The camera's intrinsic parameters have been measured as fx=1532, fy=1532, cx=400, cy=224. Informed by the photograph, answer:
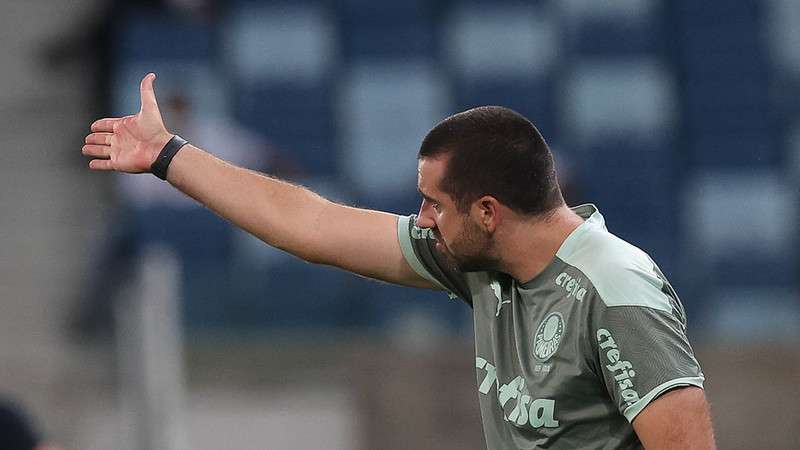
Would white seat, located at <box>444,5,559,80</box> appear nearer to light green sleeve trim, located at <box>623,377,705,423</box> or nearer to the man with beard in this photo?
the man with beard

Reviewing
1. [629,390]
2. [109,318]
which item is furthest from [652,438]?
[109,318]

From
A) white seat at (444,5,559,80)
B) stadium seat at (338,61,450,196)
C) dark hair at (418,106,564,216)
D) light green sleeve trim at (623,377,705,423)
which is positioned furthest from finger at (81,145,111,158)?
white seat at (444,5,559,80)

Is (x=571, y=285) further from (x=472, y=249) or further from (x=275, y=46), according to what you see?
(x=275, y=46)

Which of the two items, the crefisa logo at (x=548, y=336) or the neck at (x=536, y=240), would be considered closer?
the crefisa logo at (x=548, y=336)

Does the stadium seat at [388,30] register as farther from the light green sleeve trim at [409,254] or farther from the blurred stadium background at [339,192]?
the light green sleeve trim at [409,254]

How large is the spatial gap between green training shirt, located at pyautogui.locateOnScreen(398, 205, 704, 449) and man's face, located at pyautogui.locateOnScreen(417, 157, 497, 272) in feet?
0.43

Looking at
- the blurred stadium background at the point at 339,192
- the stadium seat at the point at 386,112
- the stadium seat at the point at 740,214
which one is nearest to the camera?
the blurred stadium background at the point at 339,192

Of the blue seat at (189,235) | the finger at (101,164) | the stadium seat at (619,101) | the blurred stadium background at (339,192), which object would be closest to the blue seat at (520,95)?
the blurred stadium background at (339,192)

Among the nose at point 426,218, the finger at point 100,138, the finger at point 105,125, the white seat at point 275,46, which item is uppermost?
the finger at point 105,125

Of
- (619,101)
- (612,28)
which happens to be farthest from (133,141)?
(612,28)

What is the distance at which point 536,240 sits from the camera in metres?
3.74

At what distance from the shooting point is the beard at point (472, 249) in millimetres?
3758

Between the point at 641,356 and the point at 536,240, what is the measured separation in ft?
1.57

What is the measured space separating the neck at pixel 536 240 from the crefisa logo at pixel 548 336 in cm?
16
